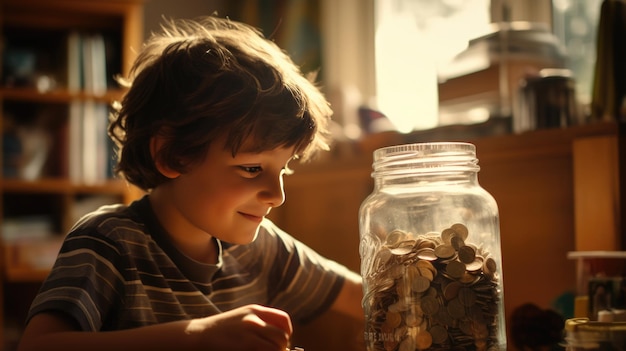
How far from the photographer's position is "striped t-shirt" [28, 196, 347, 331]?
84 centimetres

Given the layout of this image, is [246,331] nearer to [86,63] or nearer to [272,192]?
[272,192]

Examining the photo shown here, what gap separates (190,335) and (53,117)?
236cm

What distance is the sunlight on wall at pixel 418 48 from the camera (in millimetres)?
2277

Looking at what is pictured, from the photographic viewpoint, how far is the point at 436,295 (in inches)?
30.9

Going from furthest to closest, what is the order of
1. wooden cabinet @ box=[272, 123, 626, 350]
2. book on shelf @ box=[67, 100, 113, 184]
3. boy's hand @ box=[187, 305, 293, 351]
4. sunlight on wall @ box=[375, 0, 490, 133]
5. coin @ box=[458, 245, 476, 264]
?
1. book on shelf @ box=[67, 100, 113, 184]
2. sunlight on wall @ box=[375, 0, 490, 133]
3. wooden cabinet @ box=[272, 123, 626, 350]
4. coin @ box=[458, 245, 476, 264]
5. boy's hand @ box=[187, 305, 293, 351]

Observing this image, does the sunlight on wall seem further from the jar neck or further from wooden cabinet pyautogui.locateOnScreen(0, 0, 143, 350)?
the jar neck

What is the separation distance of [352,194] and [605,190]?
0.72 metres

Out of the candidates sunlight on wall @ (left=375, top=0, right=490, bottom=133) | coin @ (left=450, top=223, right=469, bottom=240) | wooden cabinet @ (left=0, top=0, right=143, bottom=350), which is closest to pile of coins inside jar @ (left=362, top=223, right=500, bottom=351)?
coin @ (left=450, top=223, right=469, bottom=240)

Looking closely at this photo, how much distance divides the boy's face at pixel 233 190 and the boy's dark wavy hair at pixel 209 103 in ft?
0.05

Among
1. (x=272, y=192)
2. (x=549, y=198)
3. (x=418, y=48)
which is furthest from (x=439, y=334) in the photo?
(x=418, y=48)

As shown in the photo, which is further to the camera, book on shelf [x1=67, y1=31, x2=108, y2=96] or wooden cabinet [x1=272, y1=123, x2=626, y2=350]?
book on shelf [x1=67, y1=31, x2=108, y2=96]

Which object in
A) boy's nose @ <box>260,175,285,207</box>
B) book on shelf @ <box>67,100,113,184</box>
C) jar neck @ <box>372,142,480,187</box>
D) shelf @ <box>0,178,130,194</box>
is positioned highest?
book on shelf @ <box>67,100,113,184</box>

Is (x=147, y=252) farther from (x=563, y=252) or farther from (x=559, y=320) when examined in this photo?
(x=563, y=252)

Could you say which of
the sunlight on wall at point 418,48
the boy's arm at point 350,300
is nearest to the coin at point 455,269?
the boy's arm at point 350,300
